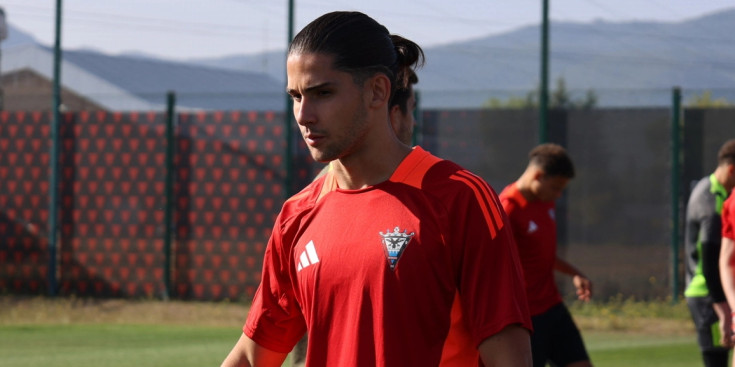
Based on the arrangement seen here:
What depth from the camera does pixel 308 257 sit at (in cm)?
313

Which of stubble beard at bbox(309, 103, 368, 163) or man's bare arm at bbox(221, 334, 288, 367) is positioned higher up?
stubble beard at bbox(309, 103, 368, 163)

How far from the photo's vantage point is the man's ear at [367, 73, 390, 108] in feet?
9.92

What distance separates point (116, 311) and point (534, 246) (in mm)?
9737

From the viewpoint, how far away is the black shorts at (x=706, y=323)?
786 centimetres

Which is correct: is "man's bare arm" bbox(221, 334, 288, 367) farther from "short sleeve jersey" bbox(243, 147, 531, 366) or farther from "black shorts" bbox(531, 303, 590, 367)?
"black shorts" bbox(531, 303, 590, 367)

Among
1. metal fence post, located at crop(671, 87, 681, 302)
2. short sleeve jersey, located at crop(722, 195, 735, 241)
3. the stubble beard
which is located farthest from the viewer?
metal fence post, located at crop(671, 87, 681, 302)

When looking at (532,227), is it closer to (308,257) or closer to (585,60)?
(308,257)

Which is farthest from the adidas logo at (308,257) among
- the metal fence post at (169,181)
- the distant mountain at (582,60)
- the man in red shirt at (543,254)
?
the metal fence post at (169,181)

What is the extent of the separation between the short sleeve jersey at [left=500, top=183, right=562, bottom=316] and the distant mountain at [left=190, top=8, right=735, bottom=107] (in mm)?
1271

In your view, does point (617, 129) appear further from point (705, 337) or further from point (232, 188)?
point (705, 337)

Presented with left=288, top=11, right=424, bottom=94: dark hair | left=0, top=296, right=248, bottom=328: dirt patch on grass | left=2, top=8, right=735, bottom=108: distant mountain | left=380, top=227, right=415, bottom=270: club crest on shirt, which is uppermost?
left=2, top=8, right=735, bottom=108: distant mountain

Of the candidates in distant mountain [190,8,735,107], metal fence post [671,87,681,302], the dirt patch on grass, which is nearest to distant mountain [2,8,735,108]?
distant mountain [190,8,735,107]

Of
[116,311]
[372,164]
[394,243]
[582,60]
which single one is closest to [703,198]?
[372,164]

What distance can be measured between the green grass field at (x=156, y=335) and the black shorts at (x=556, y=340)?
3.46 metres
